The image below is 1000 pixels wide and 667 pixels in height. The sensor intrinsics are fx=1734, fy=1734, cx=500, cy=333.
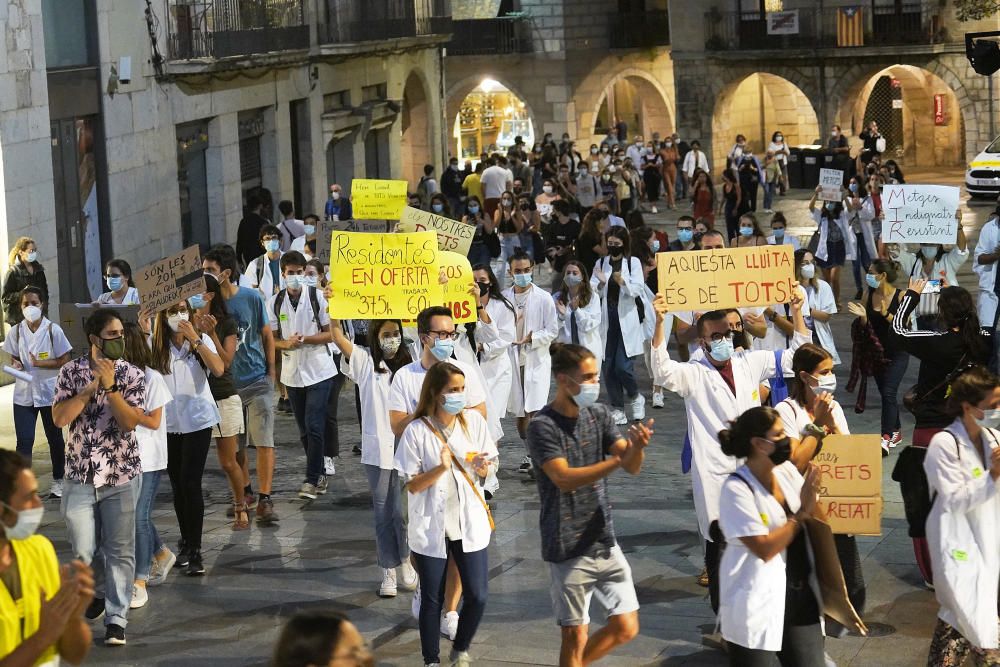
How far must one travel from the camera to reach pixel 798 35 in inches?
1686

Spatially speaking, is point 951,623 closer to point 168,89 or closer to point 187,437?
point 187,437

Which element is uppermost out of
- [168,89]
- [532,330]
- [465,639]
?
[168,89]

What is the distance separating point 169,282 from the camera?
10336 millimetres

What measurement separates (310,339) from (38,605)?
21.3ft

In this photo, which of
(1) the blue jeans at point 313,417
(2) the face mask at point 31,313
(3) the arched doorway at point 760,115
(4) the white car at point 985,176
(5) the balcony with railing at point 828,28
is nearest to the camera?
(1) the blue jeans at point 313,417

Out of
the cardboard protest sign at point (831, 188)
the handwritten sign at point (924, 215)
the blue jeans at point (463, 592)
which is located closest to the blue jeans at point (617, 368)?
the handwritten sign at point (924, 215)

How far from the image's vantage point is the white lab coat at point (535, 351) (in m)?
12.5

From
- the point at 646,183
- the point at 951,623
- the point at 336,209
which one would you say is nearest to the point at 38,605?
the point at 951,623

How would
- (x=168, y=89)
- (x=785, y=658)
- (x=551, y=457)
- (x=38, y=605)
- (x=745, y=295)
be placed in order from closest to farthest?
(x=38, y=605) < (x=785, y=658) < (x=551, y=457) < (x=745, y=295) < (x=168, y=89)

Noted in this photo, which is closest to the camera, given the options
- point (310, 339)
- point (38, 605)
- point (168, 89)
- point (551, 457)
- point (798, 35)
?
point (38, 605)

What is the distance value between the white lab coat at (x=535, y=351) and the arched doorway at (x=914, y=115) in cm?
3254

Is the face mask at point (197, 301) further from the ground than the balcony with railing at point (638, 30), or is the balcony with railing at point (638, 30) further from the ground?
the balcony with railing at point (638, 30)

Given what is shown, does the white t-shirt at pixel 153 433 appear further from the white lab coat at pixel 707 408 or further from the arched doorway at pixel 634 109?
the arched doorway at pixel 634 109

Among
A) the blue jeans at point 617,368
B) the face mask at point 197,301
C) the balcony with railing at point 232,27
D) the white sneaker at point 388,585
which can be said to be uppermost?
the balcony with railing at point 232,27
